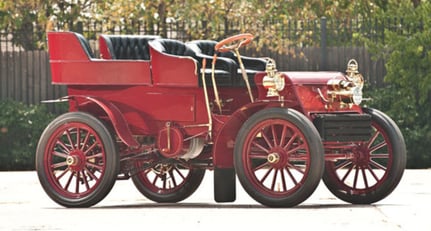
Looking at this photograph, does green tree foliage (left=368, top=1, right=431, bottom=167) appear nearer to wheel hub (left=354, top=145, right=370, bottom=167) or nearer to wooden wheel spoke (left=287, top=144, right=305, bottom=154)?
wheel hub (left=354, top=145, right=370, bottom=167)

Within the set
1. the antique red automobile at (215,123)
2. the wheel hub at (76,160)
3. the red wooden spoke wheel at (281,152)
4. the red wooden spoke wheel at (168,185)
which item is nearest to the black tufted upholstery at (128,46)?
the antique red automobile at (215,123)

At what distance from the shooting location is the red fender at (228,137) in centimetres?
1173

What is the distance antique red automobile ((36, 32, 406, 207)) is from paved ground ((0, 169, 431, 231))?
0.87ft

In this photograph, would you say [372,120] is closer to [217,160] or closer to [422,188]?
[217,160]

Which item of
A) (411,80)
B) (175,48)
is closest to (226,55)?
(175,48)

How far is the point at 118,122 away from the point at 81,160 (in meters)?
0.48

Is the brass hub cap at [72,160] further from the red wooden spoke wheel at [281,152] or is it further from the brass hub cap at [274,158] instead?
the brass hub cap at [274,158]

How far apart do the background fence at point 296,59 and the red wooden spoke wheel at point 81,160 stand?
782cm

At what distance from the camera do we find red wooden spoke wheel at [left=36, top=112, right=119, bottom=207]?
12.1 m

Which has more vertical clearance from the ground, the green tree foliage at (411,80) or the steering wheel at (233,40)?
the steering wheel at (233,40)

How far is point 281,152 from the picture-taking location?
37.1 feet

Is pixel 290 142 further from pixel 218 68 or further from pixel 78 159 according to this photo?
pixel 78 159

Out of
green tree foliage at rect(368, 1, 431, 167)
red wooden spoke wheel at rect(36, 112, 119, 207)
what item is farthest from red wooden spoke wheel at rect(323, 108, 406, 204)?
green tree foliage at rect(368, 1, 431, 167)

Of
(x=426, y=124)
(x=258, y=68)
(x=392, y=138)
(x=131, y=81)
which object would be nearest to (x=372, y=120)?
(x=392, y=138)
